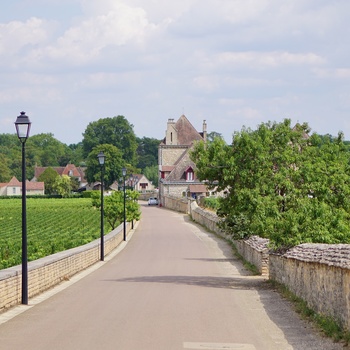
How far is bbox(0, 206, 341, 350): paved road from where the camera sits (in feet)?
40.6

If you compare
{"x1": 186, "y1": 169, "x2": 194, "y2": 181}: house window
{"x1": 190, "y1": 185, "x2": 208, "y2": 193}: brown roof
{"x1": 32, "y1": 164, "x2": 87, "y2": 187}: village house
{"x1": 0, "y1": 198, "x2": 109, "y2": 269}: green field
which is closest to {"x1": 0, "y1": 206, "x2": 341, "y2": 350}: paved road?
{"x1": 0, "y1": 198, "x2": 109, "y2": 269}: green field

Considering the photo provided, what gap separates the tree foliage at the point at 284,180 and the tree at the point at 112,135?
445 feet

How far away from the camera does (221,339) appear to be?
12.7 meters

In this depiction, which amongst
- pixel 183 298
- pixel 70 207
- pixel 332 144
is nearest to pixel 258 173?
pixel 332 144

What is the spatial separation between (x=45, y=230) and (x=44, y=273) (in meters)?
46.4

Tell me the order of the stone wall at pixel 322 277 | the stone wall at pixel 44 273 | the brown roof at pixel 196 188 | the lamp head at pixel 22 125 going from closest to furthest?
the stone wall at pixel 322 277, the stone wall at pixel 44 273, the lamp head at pixel 22 125, the brown roof at pixel 196 188

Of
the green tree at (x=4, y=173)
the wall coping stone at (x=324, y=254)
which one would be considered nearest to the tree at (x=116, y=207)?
the wall coping stone at (x=324, y=254)

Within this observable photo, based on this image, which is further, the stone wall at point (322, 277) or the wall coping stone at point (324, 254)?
the wall coping stone at point (324, 254)

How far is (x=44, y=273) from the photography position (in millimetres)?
21078

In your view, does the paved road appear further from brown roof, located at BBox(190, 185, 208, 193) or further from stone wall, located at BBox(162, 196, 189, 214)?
brown roof, located at BBox(190, 185, 208, 193)

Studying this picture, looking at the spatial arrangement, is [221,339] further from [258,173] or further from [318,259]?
[258,173]

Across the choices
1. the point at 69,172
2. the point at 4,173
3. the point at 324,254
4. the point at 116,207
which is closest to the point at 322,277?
the point at 324,254

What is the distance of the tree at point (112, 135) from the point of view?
162000mm

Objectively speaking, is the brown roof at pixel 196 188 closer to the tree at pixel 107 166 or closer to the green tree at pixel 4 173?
the tree at pixel 107 166
